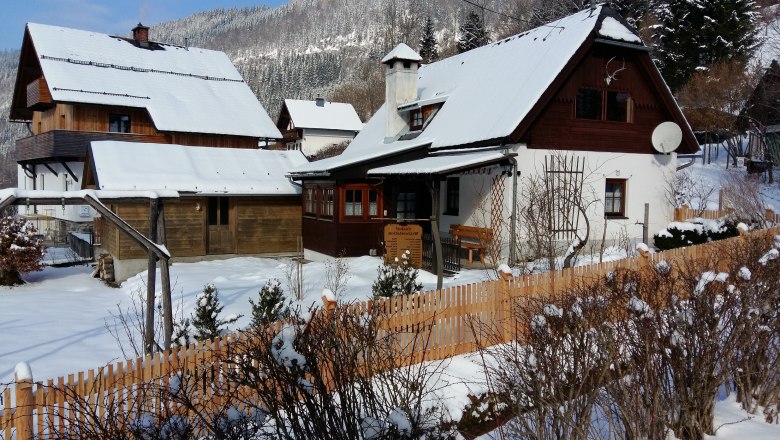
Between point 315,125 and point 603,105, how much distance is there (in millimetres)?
42408

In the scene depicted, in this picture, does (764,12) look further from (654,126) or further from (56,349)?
(56,349)

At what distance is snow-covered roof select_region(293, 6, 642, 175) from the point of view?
16.4 meters

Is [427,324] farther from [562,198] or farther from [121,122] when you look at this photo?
[121,122]

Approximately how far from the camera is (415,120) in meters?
22.2

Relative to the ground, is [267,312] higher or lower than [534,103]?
lower

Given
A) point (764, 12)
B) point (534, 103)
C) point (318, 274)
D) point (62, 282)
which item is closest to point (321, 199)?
point (318, 274)

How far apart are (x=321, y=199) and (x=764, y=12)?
46.8 metres

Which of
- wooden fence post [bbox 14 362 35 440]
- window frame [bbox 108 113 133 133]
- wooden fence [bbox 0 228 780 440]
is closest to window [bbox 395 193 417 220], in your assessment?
wooden fence [bbox 0 228 780 440]

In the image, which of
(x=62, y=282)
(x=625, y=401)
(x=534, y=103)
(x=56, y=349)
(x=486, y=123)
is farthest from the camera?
(x=62, y=282)

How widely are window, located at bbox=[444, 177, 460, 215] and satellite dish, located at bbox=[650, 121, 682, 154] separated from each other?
640cm

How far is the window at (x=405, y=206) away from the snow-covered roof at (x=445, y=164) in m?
1.24

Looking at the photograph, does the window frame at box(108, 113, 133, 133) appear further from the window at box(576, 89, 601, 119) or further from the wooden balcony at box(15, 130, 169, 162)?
the window at box(576, 89, 601, 119)

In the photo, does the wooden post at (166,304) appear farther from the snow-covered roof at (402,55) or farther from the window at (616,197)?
the snow-covered roof at (402,55)

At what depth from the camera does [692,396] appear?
4.85 meters
